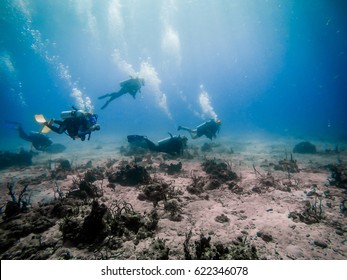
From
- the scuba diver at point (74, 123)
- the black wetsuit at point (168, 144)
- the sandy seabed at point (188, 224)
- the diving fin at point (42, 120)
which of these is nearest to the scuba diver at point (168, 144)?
the black wetsuit at point (168, 144)

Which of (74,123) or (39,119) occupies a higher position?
(39,119)

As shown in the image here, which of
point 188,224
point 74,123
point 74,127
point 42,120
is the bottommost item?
point 188,224

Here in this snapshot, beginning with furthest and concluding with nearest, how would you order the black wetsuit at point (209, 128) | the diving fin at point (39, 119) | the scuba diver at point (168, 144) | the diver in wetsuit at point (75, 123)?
the black wetsuit at point (209, 128)
the scuba diver at point (168, 144)
the diving fin at point (39, 119)
the diver in wetsuit at point (75, 123)

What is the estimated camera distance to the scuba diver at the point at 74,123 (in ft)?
27.6

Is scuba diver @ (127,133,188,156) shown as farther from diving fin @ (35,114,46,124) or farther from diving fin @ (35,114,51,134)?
diving fin @ (35,114,46,124)

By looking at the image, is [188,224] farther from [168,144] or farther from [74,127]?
[74,127]

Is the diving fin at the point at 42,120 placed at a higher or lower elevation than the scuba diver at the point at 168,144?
higher

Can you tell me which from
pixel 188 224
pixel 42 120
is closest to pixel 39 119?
pixel 42 120

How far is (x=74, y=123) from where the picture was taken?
8539 millimetres

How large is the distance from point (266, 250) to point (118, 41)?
102196 mm

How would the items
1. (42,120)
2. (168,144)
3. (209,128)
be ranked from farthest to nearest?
(209,128) < (168,144) < (42,120)

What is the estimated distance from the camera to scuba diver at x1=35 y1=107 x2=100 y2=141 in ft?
27.6

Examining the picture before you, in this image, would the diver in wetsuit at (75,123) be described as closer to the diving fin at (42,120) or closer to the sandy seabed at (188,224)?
the diving fin at (42,120)

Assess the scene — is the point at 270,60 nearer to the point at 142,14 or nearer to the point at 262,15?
the point at 262,15
